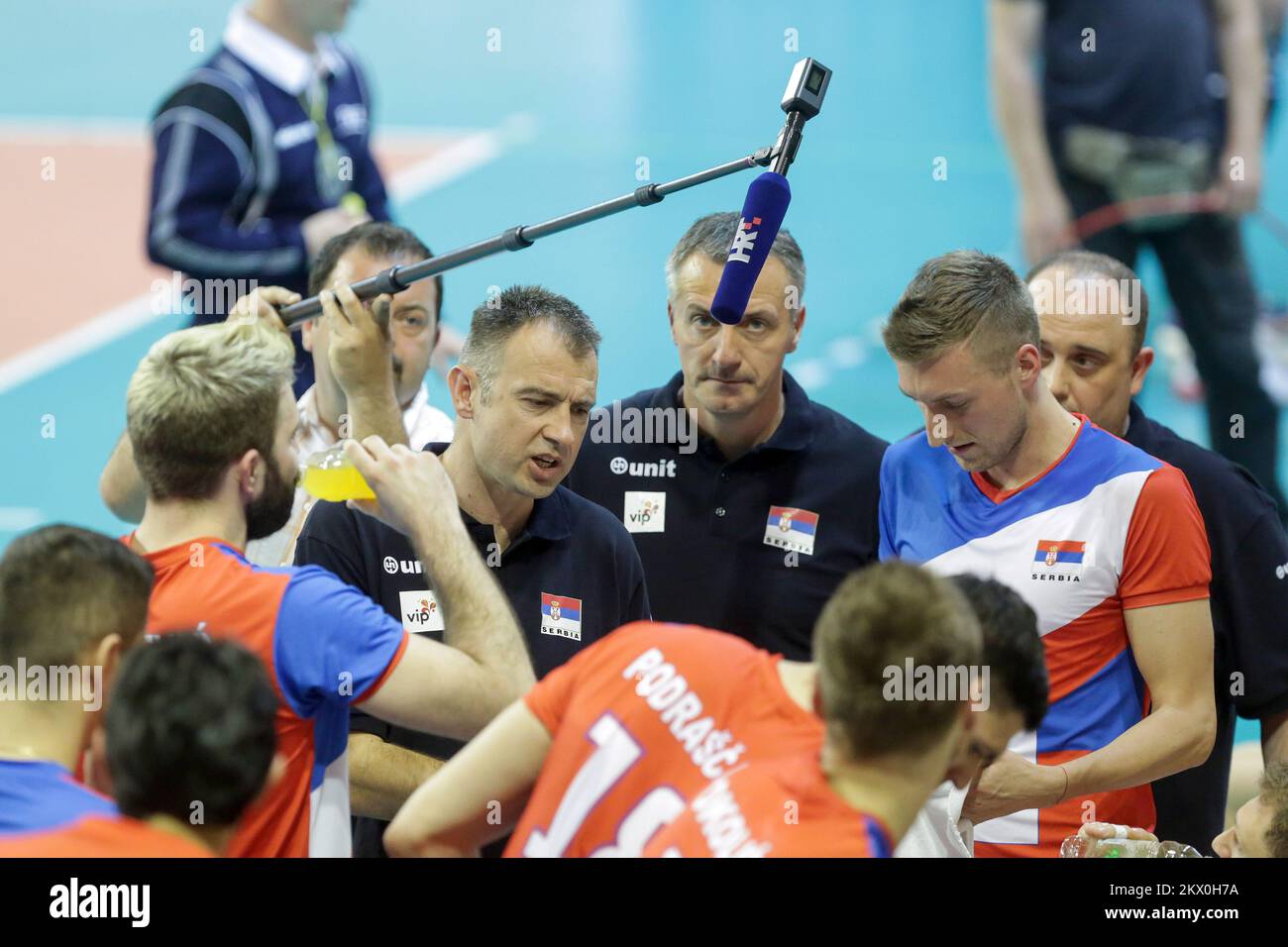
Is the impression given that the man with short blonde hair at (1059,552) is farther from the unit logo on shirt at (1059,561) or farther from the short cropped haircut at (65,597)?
the short cropped haircut at (65,597)

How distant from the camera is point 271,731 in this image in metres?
2.40

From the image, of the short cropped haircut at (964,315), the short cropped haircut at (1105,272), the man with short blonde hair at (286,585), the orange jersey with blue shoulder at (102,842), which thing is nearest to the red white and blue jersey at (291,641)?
the man with short blonde hair at (286,585)

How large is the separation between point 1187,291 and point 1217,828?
15.6 feet

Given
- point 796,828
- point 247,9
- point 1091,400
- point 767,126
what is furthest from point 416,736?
point 767,126

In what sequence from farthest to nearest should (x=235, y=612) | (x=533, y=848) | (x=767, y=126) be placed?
(x=767, y=126)
(x=235, y=612)
(x=533, y=848)

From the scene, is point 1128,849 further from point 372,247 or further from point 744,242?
point 372,247

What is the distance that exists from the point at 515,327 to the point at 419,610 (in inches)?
29.8

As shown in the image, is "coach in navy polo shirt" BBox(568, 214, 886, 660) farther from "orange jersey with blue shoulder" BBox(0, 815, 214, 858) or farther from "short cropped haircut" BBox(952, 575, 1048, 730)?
"orange jersey with blue shoulder" BBox(0, 815, 214, 858)

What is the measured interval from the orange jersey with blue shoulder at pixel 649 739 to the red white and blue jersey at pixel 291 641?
1.71 feet

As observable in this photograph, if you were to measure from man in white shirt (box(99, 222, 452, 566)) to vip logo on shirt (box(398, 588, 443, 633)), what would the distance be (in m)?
0.49

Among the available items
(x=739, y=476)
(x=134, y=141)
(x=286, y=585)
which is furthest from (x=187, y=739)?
(x=134, y=141)

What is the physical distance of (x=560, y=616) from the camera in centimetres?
379

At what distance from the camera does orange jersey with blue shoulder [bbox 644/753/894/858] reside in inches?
90.0

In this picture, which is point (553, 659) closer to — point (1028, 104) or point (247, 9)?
point (247, 9)
